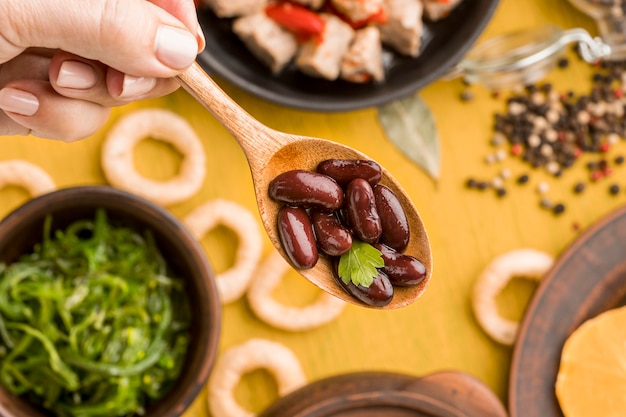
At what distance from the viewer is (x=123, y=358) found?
2.52 meters

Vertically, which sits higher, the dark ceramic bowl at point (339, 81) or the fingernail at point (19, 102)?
the dark ceramic bowl at point (339, 81)

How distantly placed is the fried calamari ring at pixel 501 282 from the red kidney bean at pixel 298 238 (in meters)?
1.12

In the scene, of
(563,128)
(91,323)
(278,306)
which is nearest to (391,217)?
(278,306)

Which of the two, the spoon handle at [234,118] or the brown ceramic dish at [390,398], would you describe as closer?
the spoon handle at [234,118]

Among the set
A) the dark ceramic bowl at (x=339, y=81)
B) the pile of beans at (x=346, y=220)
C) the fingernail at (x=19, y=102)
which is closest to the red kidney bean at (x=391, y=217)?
the pile of beans at (x=346, y=220)

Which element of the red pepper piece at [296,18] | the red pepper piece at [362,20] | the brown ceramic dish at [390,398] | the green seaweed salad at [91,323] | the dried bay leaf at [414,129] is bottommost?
the green seaweed salad at [91,323]

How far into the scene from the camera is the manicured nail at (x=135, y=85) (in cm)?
195

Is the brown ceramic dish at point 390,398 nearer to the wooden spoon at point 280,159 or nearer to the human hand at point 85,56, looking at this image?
the wooden spoon at point 280,159

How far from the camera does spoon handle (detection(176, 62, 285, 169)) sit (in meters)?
1.89

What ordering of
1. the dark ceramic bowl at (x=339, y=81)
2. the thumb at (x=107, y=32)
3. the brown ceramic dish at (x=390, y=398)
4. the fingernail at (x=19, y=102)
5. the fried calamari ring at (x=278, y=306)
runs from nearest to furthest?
the thumb at (x=107, y=32) → the fingernail at (x=19, y=102) → the brown ceramic dish at (x=390, y=398) → the dark ceramic bowl at (x=339, y=81) → the fried calamari ring at (x=278, y=306)

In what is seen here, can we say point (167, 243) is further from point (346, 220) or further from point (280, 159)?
point (346, 220)

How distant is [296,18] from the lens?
280 cm

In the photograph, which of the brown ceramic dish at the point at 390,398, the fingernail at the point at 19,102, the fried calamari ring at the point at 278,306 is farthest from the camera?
the fried calamari ring at the point at 278,306

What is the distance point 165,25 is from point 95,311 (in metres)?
1.17
